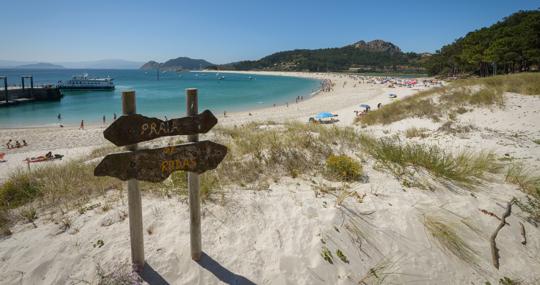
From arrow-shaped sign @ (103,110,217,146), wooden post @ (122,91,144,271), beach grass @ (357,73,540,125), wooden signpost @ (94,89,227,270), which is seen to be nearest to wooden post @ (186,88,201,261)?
wooden signpost @ (94,89,227,270)

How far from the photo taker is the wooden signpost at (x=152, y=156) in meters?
2.78

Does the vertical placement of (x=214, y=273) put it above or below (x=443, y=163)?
below

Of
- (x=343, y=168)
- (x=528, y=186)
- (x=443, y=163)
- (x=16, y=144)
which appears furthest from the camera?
(x=16, y=144)

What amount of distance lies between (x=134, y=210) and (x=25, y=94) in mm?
53013

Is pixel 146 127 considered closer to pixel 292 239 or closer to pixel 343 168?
pixel 292 239

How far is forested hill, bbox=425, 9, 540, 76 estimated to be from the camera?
34.4 m

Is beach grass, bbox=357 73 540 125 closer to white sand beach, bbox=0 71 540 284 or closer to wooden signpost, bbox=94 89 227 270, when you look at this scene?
white sand beach, bbox=0 71 540 284

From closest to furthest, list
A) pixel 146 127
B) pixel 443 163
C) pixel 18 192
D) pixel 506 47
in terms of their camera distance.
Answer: pixel 146 127, pixel 18 192, pixel 443 163, pixel 506 47

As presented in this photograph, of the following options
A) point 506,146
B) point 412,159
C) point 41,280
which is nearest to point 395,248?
point 412,159

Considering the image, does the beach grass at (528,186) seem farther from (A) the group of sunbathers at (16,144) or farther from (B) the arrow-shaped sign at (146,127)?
(A) the group of sunbathers at (16,144)

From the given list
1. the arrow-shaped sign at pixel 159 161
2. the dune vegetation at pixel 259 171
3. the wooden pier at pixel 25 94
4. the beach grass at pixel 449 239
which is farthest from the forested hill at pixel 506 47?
the wooden pier at pixel 25 94

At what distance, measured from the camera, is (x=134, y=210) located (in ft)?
9.98

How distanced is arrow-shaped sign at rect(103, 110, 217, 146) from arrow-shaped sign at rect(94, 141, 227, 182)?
140 mm

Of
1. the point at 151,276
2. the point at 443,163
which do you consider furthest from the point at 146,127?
the point at 443,163
